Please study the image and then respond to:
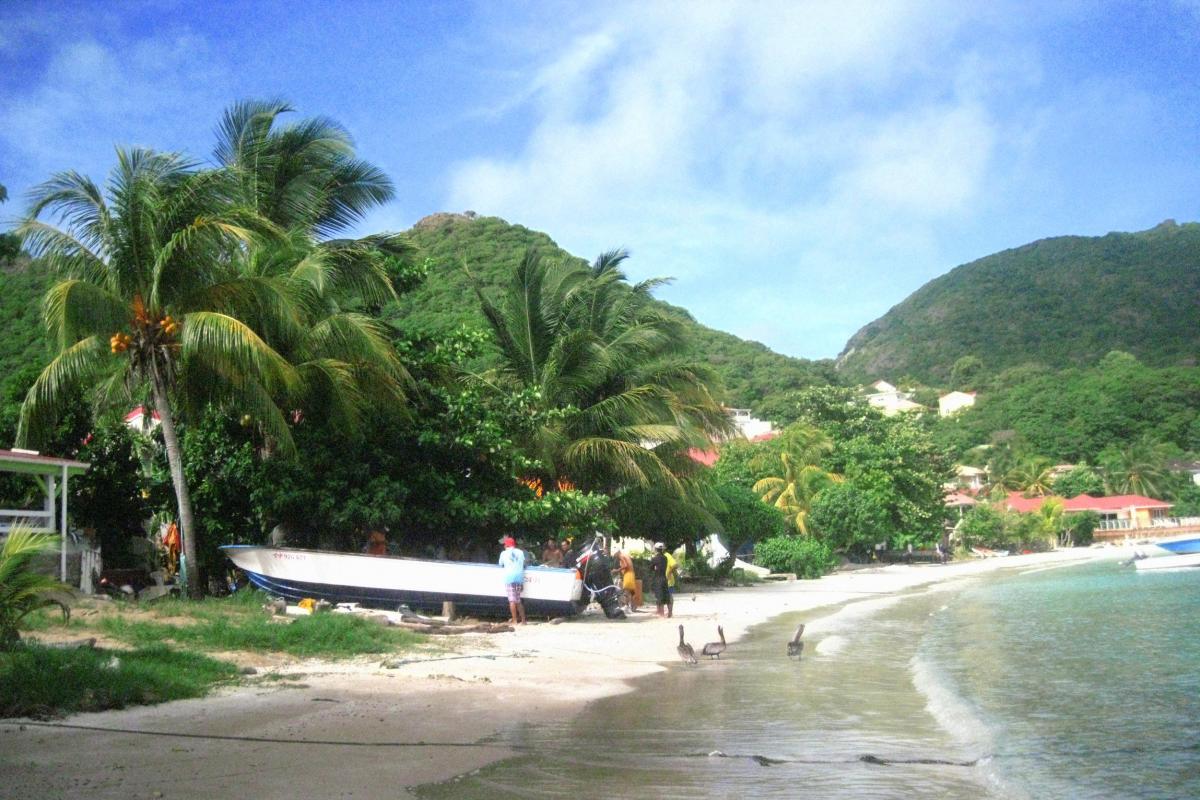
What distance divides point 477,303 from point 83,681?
2768 centimetres

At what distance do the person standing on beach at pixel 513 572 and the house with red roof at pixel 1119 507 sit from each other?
7503 cm

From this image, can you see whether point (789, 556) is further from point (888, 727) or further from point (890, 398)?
point (890, 398)

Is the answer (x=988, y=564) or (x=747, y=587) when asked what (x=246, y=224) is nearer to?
(x=747, y=587)

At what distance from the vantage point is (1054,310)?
155875 mm

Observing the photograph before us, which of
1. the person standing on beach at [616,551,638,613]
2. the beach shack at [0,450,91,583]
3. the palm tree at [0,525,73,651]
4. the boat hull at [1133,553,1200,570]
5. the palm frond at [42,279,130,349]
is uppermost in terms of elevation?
the palm frond at [42,279,130,349]

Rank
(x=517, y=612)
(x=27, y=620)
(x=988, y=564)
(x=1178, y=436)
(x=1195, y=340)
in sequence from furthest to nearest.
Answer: (x=1195, y=340), (x=1178, y=436), (x=988, y=564), (x=517, y=612), (x=27, y=620)

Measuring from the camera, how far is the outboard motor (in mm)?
18587

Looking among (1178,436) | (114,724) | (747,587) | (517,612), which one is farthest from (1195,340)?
(114,724)

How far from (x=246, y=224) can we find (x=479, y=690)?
27.9 ft

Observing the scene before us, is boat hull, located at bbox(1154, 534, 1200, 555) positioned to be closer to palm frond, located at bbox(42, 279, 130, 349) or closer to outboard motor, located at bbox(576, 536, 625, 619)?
outboard motor, located at bbox(576, 536, 625, 619)

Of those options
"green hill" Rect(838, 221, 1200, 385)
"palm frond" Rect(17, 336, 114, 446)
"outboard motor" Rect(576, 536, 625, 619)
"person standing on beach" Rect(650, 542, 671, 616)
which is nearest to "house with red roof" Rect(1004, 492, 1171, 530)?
"green hill" Rect(838, 221, 1200, 385)

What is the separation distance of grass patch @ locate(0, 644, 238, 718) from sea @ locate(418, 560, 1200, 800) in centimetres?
293

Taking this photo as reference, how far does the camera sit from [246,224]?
50.4ft

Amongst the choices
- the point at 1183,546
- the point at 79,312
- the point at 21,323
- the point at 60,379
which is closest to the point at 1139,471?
the point at 1183,546
